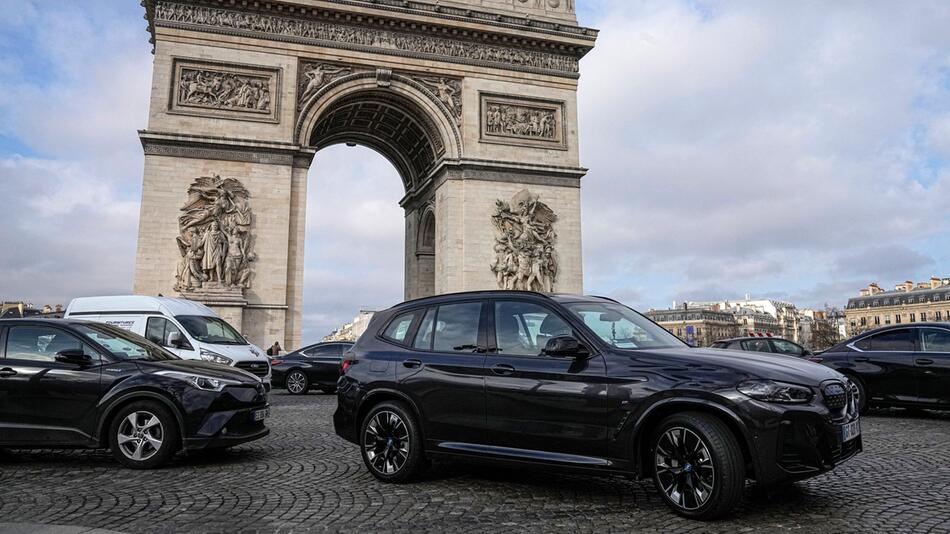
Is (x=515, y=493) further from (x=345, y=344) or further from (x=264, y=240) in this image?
(x=264, y=240)

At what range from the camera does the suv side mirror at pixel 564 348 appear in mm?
4828

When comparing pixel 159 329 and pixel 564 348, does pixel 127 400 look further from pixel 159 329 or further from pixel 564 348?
pixel 159 329

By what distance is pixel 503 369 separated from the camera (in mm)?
5254

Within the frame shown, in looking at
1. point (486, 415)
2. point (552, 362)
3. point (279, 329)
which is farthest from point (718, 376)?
point (279, 329)

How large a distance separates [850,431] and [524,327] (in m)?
2.36

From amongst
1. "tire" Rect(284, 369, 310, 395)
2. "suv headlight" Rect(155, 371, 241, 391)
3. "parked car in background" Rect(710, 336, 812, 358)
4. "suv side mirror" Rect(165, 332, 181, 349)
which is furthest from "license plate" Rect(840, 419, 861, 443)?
"tire" Rect(284, 369, 310, 395)

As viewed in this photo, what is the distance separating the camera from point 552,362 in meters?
5.05

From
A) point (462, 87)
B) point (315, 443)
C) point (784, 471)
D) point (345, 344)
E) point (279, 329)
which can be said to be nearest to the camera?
point (784, 471)

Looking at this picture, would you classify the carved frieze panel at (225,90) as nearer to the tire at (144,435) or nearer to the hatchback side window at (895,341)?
the tire at (144,435)

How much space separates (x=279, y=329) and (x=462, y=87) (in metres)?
11.3

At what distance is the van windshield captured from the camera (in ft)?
45.2

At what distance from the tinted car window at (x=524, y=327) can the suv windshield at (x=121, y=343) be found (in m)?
3.72

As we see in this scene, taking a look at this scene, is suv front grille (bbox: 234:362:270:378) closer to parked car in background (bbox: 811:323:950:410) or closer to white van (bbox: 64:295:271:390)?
white van (bbox: 64:295:271:390)

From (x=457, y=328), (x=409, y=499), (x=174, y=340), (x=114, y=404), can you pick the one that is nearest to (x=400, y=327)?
(x=457, y=328)
